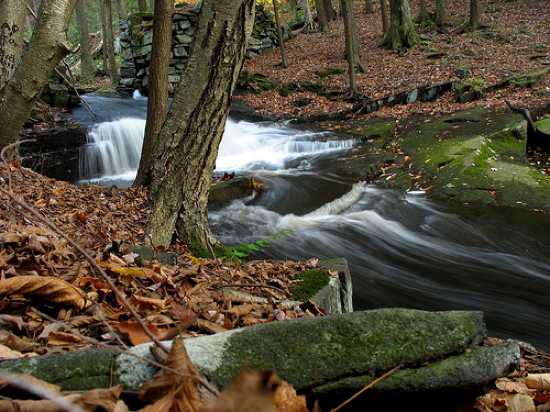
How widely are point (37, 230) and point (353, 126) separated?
13.5m

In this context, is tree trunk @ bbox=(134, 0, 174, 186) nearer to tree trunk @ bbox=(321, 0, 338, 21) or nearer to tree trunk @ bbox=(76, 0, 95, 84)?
tree trunk @ bbox=(76, 0, 95, 84)

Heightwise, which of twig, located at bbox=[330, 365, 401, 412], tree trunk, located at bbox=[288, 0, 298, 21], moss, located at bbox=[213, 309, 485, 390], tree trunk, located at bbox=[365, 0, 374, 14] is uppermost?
tree trunk, located at bbox=[288, 0, 298, 21]

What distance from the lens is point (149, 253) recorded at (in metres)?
4.13

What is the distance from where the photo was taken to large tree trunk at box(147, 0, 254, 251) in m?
4.62

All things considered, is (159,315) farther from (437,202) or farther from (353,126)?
(353,126)

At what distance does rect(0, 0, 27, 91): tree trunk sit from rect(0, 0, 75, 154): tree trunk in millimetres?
1021

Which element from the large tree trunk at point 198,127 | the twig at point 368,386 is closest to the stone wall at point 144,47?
the large tree trunk at point 198,127

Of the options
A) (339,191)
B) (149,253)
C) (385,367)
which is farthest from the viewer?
(339,191)

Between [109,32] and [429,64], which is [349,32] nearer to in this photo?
[429,64]

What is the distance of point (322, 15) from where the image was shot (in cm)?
2864

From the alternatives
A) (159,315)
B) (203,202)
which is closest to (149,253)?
(203,202)

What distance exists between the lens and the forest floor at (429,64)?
1631 cm

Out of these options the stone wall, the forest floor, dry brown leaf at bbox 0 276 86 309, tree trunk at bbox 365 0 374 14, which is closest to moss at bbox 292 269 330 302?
dry brown leaf at bbox 0 276 86 309

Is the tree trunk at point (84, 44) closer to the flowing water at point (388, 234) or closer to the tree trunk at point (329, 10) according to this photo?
the flowing water at point (388, 234)
